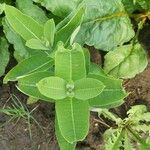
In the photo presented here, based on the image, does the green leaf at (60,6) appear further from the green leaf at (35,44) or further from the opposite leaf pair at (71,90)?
the opposite leaf pair at (71,90)

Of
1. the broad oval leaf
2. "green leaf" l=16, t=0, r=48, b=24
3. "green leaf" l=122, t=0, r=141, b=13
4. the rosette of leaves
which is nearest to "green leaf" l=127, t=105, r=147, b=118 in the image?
the rosette of leaves

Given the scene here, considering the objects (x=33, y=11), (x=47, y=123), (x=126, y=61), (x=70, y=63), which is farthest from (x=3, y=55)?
(x=70, y=63)

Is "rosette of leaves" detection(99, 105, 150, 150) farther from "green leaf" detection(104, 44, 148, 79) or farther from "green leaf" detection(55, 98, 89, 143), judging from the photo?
"green leaf" detection(55, 98, 89, 143)

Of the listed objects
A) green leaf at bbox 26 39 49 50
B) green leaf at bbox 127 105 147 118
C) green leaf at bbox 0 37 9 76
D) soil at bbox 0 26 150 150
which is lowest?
soil at bbox 0 26 150 150

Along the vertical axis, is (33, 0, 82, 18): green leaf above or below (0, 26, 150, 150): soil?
above

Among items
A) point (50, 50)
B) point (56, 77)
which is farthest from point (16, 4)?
point (56, 77)

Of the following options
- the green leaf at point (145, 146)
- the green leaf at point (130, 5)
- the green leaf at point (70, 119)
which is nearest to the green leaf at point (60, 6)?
the green leaf at point (130, 5)

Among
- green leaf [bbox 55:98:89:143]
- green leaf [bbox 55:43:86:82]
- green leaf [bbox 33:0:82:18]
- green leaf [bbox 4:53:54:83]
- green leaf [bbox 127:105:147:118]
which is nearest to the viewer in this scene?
green leaf [bbox 55:43:86:82]
